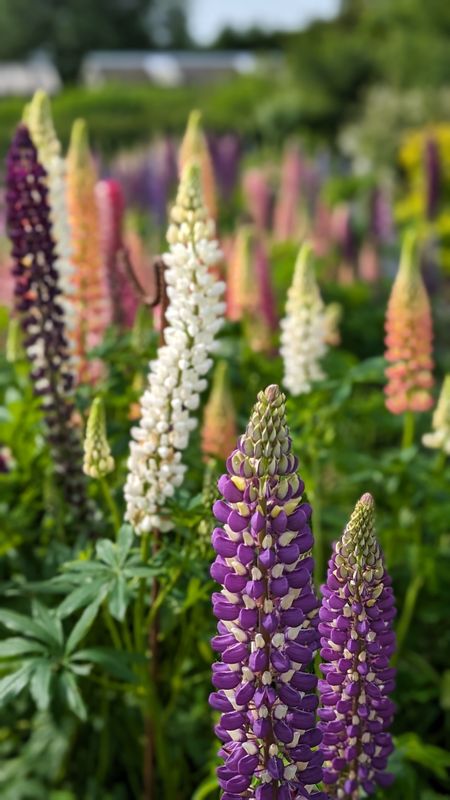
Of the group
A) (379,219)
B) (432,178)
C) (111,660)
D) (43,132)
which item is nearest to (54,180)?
(43,132)

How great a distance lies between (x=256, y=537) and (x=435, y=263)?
6.17 metres

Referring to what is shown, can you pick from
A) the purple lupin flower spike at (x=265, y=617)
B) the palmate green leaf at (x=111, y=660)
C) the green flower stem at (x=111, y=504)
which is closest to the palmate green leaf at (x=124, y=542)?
the green flower stem at (x=111, y=504)

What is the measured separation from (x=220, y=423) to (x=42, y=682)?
0.97 metres

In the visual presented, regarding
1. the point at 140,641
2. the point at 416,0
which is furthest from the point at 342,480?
the point at 416,0

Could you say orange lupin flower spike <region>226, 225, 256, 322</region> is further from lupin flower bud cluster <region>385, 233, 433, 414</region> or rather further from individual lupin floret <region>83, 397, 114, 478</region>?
individual lupin floret <region>83, 397, 114, 478</region>

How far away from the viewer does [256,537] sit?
4.67 ft

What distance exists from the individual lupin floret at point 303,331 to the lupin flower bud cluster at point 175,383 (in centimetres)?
69

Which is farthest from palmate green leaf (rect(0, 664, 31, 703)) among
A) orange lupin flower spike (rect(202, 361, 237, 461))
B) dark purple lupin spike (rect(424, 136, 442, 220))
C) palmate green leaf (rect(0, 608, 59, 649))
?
dark purple lupin spike (rect(424, 136, 442, 220))

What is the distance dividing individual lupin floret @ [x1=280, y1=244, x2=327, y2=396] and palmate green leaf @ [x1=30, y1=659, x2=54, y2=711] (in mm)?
1175

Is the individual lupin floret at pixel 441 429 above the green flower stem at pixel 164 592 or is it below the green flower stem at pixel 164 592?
above

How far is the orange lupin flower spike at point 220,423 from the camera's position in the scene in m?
2.70

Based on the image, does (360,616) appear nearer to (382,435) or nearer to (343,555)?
(343,555)

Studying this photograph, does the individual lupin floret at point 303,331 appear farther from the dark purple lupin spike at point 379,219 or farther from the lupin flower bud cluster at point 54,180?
the dark purple lupin spike at point 379,219

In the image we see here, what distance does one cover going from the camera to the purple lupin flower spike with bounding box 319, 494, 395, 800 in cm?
155
